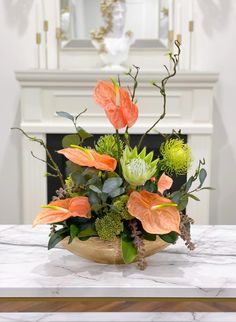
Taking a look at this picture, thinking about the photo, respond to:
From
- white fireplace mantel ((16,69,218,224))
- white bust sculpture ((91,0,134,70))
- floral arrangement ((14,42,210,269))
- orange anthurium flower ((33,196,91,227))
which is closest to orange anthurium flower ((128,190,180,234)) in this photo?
floral arrangement ((14,42,210,269))

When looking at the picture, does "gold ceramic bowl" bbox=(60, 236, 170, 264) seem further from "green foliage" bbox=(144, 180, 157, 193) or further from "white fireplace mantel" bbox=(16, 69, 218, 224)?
"white fireplace mantel" bbox=(16, 69, 218, 224)

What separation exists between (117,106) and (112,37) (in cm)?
240

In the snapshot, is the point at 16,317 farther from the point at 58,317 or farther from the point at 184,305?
the point at 184,305

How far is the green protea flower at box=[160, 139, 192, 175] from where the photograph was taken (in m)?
1.27

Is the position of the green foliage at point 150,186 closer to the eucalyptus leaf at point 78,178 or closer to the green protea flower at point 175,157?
the green protea flower at point 175,157

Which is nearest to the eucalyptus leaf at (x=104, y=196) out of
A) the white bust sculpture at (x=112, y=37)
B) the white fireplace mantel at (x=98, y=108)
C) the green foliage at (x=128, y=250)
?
the green foliage at (x=128, y=250)

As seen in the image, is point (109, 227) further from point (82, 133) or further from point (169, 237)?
point (82, 133)

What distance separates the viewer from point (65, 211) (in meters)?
1.25

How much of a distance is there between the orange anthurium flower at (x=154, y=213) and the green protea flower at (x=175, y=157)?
0.29 feet

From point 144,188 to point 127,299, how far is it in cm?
28

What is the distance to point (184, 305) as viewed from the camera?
1.29 m

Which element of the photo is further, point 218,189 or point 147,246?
point 218,189

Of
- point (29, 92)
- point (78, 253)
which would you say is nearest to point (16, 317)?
point (78, 253)

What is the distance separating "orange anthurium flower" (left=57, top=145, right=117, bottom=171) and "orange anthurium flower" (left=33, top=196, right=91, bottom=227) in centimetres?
9
